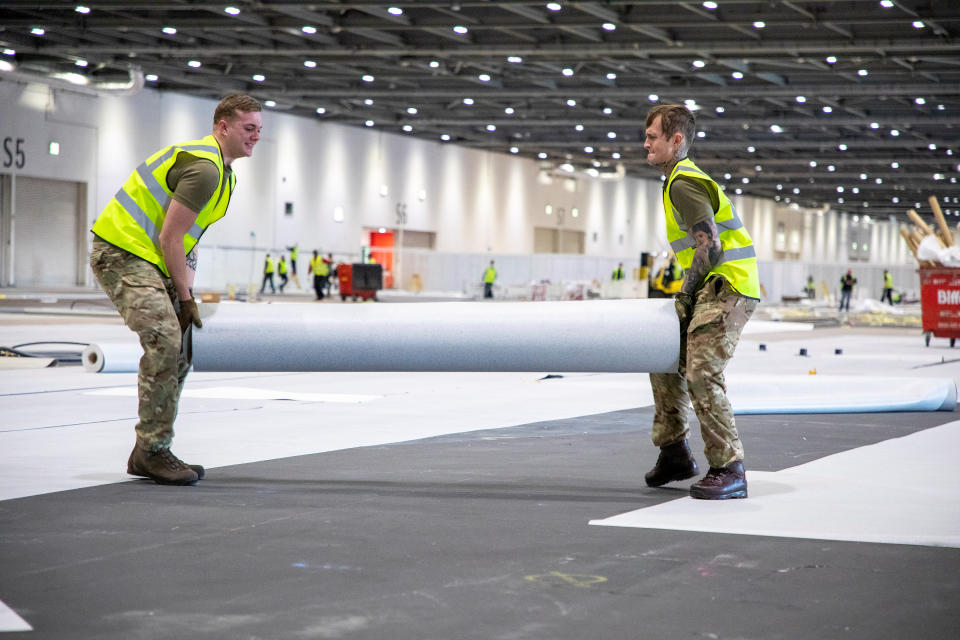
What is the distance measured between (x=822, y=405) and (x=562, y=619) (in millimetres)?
5917

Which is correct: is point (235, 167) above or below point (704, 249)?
above

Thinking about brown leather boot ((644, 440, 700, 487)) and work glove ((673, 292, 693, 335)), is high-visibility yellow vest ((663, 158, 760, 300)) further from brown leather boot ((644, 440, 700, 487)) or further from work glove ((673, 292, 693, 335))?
brown leather boot ((644, 440, 700, 487))

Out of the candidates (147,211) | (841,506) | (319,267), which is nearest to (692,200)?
(841,506)

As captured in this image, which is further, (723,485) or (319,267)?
(319,267)

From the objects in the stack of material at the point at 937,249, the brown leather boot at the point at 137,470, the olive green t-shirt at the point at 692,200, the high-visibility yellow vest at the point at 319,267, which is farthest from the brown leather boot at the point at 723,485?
the high-visibility yellow vest at the point at 319,267

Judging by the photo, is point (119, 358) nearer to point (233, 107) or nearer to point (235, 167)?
point (233, 107)

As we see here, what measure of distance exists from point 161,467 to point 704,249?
2.54 metres

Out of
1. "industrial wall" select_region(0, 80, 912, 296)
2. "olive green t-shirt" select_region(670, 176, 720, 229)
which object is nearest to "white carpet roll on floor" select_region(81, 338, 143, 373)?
"olive green t-shirt" select_region(670, 176, 720, 229)

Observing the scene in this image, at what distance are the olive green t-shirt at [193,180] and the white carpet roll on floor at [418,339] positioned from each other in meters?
0.57

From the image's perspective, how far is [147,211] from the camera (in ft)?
17.4

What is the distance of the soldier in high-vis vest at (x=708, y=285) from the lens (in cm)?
502

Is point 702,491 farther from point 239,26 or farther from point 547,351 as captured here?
point 239,26

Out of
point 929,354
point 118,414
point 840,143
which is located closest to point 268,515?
point 118,414

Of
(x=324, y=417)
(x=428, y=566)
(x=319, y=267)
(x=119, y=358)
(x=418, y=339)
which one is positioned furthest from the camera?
(x=319, y=267)
